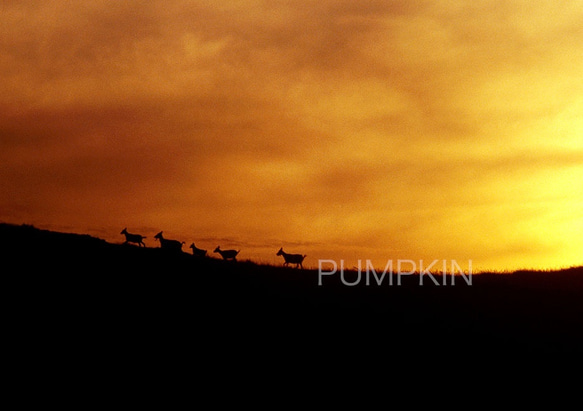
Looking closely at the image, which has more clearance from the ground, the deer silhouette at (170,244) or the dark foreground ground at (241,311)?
the deer silhouette at (170,244)

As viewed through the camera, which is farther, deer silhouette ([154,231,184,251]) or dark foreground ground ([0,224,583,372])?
deer silhouette ([154,231,184,251])

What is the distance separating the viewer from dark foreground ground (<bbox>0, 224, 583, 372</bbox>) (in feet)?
77.8

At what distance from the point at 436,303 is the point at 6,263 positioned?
19.3m

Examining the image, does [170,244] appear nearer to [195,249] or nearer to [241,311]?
[195,249]

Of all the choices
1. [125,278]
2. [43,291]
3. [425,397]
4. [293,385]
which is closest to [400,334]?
[425,397]

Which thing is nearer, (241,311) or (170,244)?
(241,311)

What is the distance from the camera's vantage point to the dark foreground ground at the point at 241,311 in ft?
77.8

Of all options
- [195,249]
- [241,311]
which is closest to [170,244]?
[195,249]

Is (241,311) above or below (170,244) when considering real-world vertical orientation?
below

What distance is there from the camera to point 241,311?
2688cm

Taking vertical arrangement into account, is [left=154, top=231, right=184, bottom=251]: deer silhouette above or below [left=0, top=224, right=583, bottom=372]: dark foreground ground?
above

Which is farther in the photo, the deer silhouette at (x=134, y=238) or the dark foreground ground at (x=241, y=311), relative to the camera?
the deer silhouette at (x=134, y=238)

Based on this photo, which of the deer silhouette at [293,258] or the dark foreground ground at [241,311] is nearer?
the dark foreground ground at [241,311]

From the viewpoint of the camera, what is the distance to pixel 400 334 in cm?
2627
